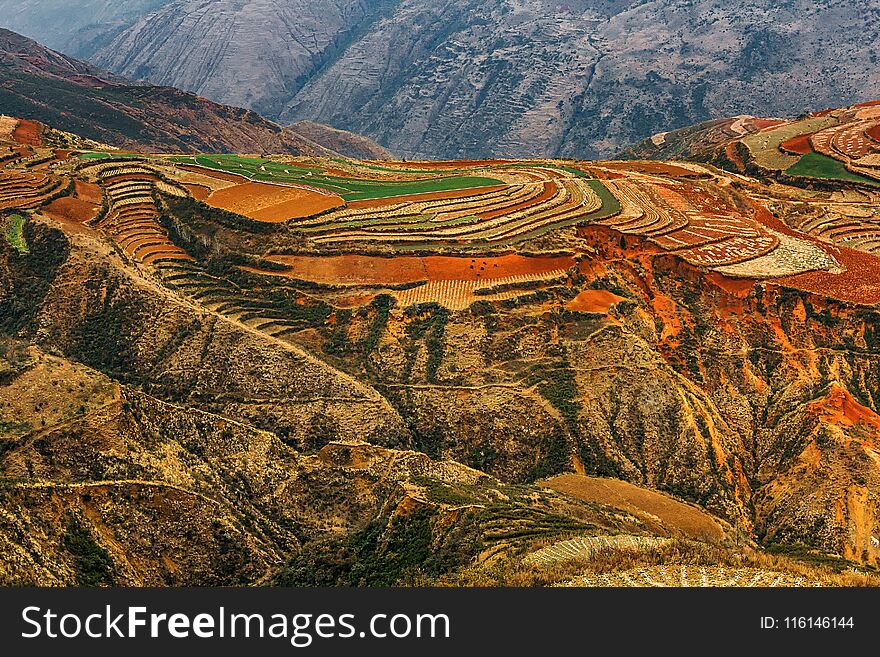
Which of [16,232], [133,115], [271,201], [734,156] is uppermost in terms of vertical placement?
[133,115]

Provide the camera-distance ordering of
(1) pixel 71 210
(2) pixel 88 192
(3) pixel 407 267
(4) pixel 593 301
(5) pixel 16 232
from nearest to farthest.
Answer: (4) pixel 593 301 → (3) pixel 407 267 → (5) pixel 16 232 → (1) pixel 71 210 → (2) pixel 88 192

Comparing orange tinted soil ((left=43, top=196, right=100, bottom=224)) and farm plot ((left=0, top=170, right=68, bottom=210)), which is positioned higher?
farm plot ((left=0, top=170, right=68, bottom=210))

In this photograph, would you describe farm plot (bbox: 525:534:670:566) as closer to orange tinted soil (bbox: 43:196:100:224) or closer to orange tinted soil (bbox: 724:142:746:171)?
orange tinted soil (bbox: 43:196:100:224)

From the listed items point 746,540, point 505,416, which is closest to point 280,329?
point 505,416

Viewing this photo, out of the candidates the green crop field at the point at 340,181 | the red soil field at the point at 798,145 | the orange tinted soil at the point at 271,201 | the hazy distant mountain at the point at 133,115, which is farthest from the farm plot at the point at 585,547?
the hazy distant mountain at the point at 133,115

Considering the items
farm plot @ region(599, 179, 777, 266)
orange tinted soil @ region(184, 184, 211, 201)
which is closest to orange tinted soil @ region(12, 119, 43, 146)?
orange tinted soil @ region(184, 184, 211, 201)

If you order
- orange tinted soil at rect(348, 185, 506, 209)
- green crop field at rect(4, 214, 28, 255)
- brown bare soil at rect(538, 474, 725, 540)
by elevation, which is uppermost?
orange tinted soil at rect(348, 185, 506, 209)

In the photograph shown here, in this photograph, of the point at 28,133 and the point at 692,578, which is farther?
the point at 28,133

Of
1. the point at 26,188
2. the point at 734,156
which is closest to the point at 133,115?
the point at 26,188

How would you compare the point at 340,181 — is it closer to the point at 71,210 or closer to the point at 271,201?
the point at 271,201
